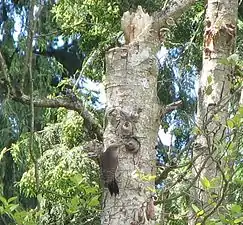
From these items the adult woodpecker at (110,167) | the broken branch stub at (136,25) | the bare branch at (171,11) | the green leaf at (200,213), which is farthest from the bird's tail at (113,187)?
the bare branch at (171,11)

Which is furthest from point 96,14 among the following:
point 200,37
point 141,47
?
point 141,47

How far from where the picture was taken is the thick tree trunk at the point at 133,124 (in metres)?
2.01

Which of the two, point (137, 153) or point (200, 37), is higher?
point (200, 37)

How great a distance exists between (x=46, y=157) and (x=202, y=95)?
2594mm

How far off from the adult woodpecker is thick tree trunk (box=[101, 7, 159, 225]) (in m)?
0.01

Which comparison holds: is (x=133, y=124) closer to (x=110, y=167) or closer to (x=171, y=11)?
(x=110, y=167)

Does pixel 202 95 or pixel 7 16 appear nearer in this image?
pixel 202 95

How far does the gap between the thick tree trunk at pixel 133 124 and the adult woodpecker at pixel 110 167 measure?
0.01 metres

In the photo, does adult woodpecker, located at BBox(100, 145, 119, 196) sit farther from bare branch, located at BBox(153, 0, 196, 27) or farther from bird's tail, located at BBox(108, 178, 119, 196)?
bare branch, located at BBox(153, 0, 196, 27)

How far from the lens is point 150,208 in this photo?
204cm

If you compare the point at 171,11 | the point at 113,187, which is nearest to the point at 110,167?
the point at 113,187

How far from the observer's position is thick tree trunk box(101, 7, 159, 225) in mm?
2014

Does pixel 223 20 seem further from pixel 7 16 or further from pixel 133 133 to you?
→ pixel 7 16

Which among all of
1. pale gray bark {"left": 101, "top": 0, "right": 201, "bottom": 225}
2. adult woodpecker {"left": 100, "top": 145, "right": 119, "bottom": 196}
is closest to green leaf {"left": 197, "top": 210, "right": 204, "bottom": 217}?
pale gray bark {"left": 101, "top": 0, "right": 201, "bottom": 225}
